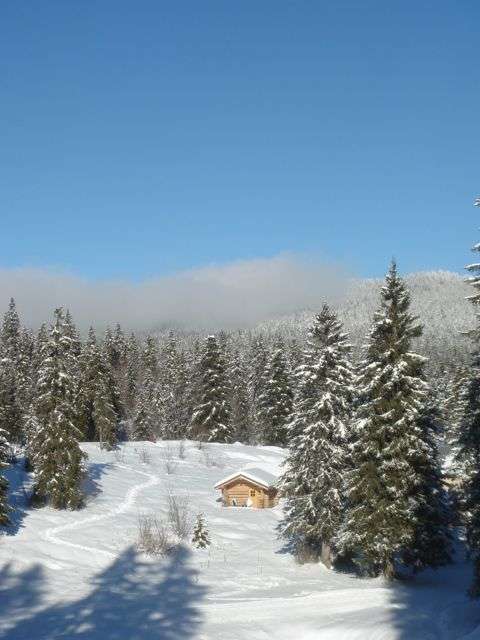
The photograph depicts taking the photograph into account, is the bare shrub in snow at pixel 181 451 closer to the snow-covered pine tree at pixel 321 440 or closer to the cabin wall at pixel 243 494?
the cabin wall at pixel 243 494

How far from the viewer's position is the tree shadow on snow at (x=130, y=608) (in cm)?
2109

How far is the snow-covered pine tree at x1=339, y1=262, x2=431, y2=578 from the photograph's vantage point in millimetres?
29188

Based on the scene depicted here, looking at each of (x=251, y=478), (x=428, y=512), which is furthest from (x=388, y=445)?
(x=251, y=478)

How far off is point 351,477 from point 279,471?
3244 cm

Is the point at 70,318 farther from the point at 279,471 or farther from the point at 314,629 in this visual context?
the point at 314,629

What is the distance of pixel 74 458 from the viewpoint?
4000 centimetres

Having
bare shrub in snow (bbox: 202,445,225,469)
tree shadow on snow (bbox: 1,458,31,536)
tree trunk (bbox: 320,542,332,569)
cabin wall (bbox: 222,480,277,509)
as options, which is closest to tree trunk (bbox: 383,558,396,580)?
tree trunk (bbox: 320,542,332,569)

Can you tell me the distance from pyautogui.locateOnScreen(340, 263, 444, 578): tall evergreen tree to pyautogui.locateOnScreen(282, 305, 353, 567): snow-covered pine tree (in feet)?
8.37

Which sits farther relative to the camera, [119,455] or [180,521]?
[119,455]

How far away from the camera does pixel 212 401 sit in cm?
7062

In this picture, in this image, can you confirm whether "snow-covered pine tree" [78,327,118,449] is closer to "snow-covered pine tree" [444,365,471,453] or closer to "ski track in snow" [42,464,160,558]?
"ski track in snow" [42,464,160,558]

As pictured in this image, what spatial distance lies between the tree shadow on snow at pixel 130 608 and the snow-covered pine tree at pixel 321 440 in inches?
276

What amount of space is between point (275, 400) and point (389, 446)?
1651 inches

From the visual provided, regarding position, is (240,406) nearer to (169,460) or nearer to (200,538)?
(169,460)
